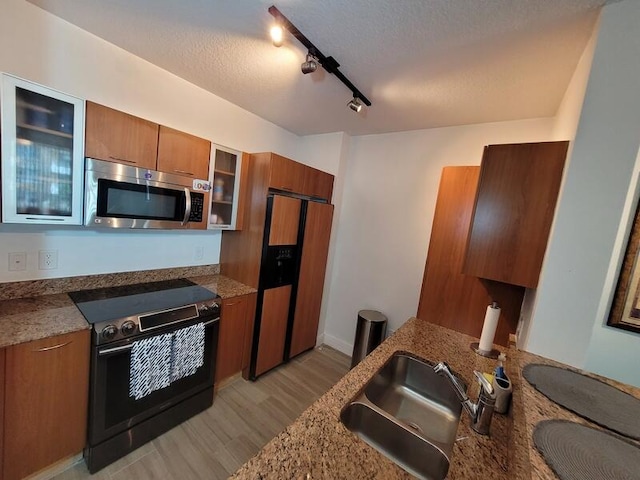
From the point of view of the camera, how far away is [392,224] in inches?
106

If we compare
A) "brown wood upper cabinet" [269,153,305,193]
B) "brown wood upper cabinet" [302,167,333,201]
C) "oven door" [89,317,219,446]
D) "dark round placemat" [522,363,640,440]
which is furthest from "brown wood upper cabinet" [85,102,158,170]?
"dark round placemat" [522,363,640,440]

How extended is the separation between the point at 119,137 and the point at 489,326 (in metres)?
2.48

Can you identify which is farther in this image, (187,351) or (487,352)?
(187,351)

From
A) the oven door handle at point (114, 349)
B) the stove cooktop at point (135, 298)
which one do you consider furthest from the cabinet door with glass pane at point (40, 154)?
the oven door handle at point (114, 349)

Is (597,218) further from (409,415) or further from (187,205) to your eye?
(187,205)

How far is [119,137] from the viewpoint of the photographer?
1.56 meters

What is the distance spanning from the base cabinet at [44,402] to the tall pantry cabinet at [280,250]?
1.17 m

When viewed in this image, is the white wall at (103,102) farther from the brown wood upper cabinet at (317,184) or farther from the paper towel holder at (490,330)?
the paper towel holder at (490,330)

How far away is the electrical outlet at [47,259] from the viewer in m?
1.58

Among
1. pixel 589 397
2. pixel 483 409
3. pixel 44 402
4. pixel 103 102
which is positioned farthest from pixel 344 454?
pixel 103 102

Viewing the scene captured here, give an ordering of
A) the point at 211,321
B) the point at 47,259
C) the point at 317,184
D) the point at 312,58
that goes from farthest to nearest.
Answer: the point at 317,184, the point at 211,321, the point at 47,259, the point at 312,58

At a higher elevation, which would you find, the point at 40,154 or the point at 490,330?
the point at 40,154

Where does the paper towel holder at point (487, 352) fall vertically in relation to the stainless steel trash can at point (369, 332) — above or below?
above

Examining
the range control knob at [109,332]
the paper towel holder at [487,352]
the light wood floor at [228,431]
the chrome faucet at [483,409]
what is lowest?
the light wood floor at [228,431]
